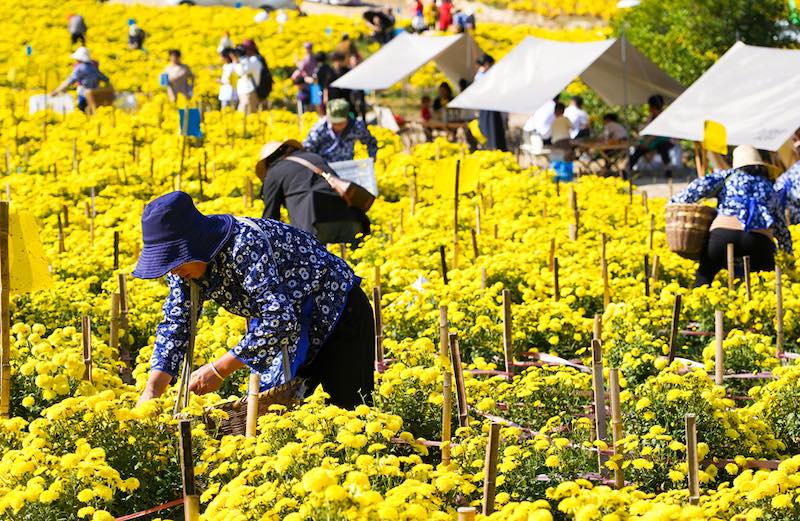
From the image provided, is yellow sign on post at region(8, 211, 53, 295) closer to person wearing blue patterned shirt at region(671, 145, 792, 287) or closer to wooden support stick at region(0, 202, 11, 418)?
wooden support stick at region(0, 202, 11, 418)

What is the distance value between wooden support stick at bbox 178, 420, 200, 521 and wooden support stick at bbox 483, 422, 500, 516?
0.84 metres

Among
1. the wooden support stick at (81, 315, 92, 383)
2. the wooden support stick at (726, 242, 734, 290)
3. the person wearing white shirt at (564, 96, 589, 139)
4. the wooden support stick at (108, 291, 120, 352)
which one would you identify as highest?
the wooden support stick at (81, 315, 92, 383)

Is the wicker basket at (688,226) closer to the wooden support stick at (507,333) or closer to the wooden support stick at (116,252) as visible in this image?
the wooden support stick at (507,333)

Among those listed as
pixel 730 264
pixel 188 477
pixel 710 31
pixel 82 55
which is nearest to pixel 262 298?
pixel 188 477

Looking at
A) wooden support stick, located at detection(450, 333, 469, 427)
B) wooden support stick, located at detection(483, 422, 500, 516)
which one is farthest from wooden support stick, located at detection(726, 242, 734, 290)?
wooden support stick, located at detection(483, 422, 500, 516)

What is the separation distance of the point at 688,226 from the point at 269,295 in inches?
152

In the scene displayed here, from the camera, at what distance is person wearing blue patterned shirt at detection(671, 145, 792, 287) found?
750 centimetres

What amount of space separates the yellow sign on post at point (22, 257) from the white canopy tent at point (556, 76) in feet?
A: 25.4

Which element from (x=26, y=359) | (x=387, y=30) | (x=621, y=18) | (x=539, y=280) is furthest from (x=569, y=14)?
(x=26, y=359)

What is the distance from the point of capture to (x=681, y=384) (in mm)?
5023

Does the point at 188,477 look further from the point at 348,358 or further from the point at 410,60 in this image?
the point at 410,60

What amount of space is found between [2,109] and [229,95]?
3397 millimetres

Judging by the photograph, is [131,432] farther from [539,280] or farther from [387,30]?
[387,30]

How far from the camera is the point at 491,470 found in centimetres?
392
